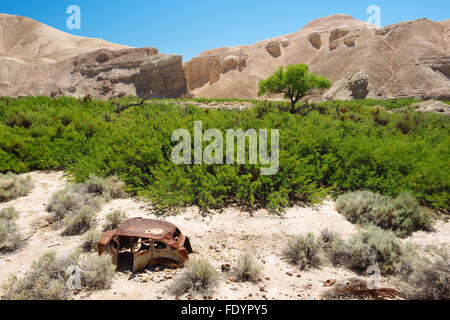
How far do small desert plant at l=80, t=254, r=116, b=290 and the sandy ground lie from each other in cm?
11

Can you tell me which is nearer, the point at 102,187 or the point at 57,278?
the point at 57,278

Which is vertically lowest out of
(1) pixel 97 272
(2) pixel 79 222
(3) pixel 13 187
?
(1) pixel 97 272

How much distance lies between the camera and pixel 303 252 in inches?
152

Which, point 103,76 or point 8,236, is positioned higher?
point 103,76

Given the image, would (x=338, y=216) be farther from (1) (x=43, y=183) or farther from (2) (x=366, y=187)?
(1) (x=43, y=183)

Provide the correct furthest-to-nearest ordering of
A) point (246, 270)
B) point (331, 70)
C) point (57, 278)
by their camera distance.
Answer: point (331, 70), point (246, 270), point (57, 278)

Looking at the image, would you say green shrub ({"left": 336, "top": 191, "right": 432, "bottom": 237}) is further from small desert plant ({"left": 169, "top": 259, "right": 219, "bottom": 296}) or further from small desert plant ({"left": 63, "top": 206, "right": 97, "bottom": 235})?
small desert plant ({"left": 63, "top": 206, "right": 97, "bottom": 235})

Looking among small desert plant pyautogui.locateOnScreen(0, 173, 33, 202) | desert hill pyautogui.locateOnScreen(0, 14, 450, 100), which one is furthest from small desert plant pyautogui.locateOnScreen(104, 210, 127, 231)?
desert hill pyautogui.locateOnScreen(0, 14, 450, 100)

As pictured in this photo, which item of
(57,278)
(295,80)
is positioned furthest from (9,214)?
(295,80)

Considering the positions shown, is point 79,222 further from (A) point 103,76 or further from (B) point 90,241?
(A) point 103,76

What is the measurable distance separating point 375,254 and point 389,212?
66.7 inches

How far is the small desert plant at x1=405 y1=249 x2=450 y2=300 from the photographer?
115 inches

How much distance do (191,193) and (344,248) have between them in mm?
3373
